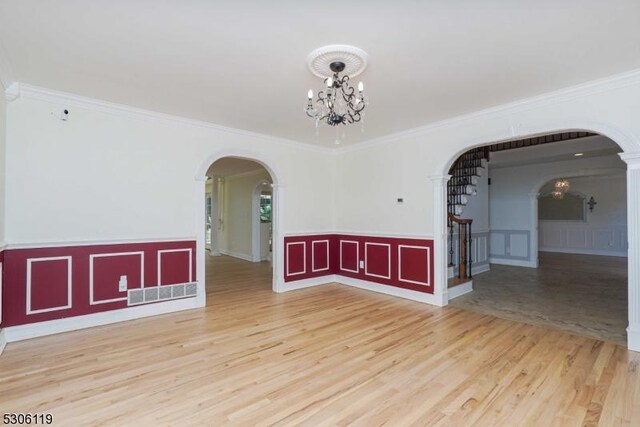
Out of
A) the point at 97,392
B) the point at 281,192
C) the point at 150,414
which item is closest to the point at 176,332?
the point at 97,392

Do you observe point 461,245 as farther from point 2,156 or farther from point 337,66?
point 2,156

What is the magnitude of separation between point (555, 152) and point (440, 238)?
4128mm

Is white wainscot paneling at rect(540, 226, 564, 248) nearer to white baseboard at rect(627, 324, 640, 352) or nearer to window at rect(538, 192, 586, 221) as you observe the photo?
window at rect(538, 192, 586, 221)

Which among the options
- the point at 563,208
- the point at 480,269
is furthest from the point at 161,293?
the point at 563,208

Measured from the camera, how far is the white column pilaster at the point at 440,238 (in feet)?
14.9

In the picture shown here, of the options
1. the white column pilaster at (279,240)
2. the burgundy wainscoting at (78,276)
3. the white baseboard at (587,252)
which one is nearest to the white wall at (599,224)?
the white baseboard at (587,252)

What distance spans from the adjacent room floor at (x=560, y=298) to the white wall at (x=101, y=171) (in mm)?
4200

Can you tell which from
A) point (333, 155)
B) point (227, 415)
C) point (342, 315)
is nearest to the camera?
point (227, 415)

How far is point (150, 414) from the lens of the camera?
6.73 ft

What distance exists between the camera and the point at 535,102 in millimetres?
3561

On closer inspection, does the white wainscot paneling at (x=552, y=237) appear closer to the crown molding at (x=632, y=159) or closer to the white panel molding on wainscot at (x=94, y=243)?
the crown molding at (x=632, y=159)

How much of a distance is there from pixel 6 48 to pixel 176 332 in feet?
9.66

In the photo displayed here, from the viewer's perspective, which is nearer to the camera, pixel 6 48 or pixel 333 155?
pixel 6 48

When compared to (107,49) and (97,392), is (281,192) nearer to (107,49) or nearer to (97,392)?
(107,49)
